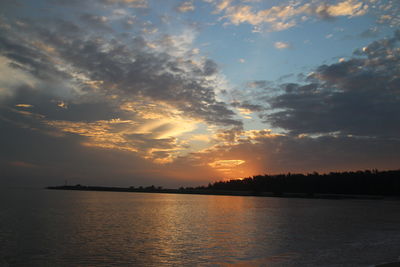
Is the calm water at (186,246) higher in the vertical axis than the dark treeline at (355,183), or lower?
lower

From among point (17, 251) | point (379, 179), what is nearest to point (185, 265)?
point (17, 251)

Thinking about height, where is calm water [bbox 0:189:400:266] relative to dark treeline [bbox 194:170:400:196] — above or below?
below

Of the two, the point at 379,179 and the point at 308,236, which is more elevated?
the point at 379,179

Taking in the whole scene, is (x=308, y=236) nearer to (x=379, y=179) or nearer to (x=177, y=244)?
(x=177, y=244)

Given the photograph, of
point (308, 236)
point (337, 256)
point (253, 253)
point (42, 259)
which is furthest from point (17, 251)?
point (308, 236)

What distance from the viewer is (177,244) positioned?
26.8 m

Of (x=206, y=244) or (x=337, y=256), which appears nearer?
(x=337, y=256)

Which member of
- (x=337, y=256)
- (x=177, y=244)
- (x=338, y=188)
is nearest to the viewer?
(x=337, y=256)

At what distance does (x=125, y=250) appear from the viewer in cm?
2373

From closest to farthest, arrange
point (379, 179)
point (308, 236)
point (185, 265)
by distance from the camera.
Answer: point (185, 265) < point (308, 236) < point (379, 179)

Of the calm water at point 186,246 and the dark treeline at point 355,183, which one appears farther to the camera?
the dark treeline at point 355,183

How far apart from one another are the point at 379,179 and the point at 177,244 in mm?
162788

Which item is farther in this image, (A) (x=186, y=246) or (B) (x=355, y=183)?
(B) (x=355, y=183)

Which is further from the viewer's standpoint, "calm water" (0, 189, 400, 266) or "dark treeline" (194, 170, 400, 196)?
"dark treeline" (194, 170, 400, 196)
